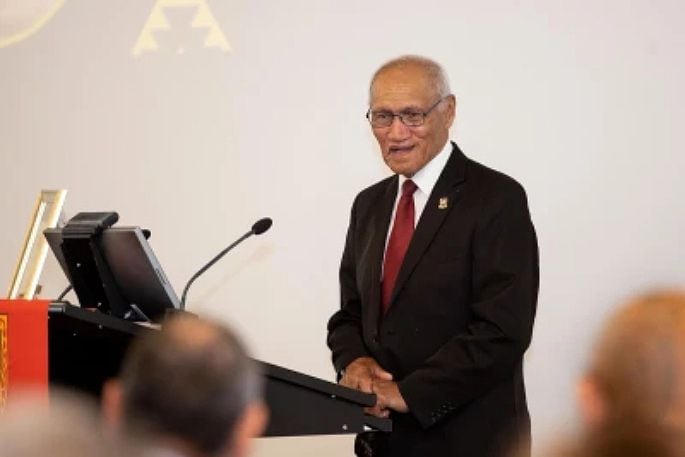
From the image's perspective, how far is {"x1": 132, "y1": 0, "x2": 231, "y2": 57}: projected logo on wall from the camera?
5.71 meters

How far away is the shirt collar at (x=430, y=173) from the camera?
378 centimetres

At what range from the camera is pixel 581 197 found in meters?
5.19

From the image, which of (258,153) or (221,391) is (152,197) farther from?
(221,391)

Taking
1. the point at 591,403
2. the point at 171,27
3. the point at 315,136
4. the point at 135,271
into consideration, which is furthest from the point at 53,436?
the point at 171,27

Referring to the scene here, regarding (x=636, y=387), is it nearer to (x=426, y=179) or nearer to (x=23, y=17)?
(x=426, y=179)

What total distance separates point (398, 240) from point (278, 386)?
0.68 m

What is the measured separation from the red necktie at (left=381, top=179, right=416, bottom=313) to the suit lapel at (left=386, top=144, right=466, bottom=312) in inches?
1.6

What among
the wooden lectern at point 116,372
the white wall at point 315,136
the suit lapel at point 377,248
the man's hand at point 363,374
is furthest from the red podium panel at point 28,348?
the white wall at point 315,136

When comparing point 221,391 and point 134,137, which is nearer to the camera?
point 221,391

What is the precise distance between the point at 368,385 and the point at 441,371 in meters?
0.20

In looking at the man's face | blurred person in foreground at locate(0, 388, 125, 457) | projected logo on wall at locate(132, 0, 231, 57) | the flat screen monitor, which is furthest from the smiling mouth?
blurred person in foreground at locate(0, 388, 125, 457)

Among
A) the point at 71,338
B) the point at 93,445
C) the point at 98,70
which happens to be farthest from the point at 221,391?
the point at 98,70

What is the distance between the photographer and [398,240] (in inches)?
148

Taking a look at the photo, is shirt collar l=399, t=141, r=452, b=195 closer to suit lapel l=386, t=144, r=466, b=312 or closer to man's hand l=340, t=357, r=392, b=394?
suit lapel l=386, t=144, r=466, b=312
